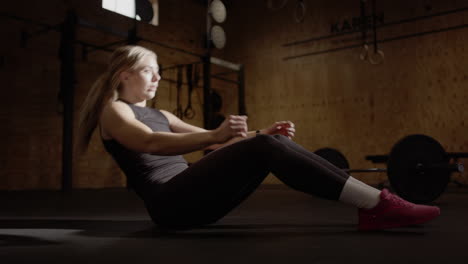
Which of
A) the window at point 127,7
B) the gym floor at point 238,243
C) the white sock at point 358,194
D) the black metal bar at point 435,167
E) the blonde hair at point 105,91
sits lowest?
the gym floor at point 238,243

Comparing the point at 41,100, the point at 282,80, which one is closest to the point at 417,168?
the point at 41,100

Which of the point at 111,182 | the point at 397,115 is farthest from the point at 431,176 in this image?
the point at 111,182

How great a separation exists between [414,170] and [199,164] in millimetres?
1774

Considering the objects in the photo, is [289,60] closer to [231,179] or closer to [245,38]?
[245,38]

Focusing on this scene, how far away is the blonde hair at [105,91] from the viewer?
5.18 feet

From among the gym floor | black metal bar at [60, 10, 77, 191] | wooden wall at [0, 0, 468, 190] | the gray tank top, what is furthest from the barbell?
wooden wall at [0, 0, 468, 190]

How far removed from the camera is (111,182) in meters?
6.12

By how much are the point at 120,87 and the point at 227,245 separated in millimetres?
782

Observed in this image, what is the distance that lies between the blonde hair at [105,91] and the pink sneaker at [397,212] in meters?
1.06

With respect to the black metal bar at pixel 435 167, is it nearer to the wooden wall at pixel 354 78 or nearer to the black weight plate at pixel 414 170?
the black weight plate at pixel 414 170

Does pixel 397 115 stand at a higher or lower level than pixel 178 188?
higher

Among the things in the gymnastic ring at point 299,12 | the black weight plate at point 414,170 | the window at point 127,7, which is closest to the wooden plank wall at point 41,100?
the window at point 127,7

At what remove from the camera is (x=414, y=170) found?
2590 millimetres

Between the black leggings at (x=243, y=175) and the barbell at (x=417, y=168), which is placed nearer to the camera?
the black leggings at (x=243, y=175)
